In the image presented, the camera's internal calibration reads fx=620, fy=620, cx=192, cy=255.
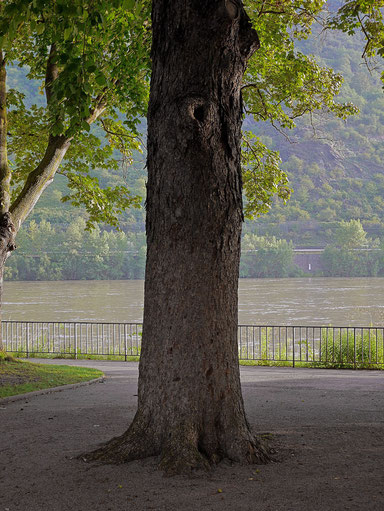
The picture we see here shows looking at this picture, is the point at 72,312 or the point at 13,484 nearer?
the point at 13,484

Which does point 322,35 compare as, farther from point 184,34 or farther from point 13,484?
point 13,484

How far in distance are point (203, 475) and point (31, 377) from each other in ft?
27.1

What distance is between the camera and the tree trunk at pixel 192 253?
556 centimetres

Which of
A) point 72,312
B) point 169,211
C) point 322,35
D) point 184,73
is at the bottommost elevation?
point 72,312

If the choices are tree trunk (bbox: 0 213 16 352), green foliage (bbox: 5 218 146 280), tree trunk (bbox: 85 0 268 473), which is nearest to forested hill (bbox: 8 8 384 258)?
green foliage (bbox: 5 218 146 280)

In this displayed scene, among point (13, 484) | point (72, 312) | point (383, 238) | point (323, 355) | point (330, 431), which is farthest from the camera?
point (383, 238)

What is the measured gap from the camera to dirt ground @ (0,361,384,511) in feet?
15.5

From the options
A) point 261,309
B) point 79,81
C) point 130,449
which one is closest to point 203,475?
point 130,449

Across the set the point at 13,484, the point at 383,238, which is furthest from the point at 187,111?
the point at 383,238

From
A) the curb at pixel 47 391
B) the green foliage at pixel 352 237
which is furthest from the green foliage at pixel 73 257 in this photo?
the curb at pixel 47 391

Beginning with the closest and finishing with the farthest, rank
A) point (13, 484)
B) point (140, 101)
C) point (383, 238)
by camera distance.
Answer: point (13, 484) < point (140, 101) < point (383, 238)

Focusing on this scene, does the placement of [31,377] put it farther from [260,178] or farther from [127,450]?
[260,178]

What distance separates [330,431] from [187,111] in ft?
13.0

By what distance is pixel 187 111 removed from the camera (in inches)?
224
